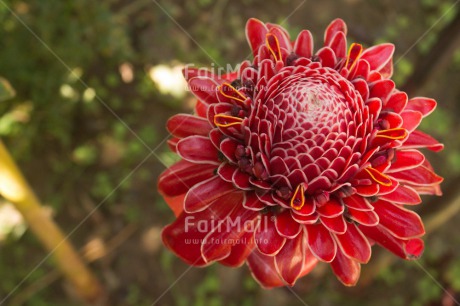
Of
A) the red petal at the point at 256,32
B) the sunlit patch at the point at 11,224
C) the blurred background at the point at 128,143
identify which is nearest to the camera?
the red petal at the point at 256,32

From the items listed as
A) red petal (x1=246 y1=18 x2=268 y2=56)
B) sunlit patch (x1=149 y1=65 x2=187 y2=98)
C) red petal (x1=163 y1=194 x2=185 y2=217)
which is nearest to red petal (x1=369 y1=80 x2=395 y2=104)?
red petal (x1=246 y1=18 x2=268 y2=56)

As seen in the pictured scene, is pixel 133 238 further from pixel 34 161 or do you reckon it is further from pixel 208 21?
pixel 208 21

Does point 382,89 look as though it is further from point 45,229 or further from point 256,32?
point 45,229

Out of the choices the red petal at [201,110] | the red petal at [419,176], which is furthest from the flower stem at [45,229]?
the red petal at [419,176]

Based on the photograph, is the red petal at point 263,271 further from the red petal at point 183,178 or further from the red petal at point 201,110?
the red petal at point 201,110

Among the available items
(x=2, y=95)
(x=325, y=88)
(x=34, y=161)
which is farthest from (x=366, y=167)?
(x=34, y=161)

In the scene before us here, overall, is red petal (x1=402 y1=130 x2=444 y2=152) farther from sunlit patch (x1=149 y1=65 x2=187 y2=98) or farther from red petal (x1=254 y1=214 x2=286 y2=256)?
sunlit patch (x1=149 y1=65 x2=187 y2=98)
